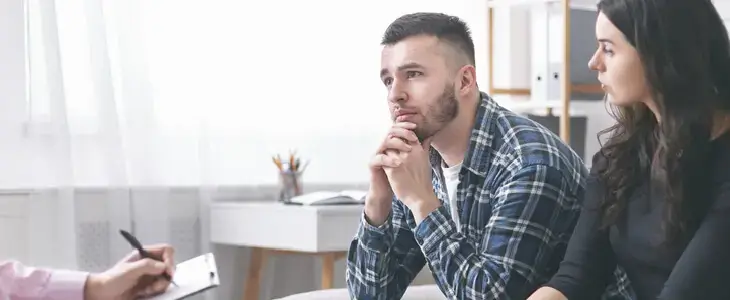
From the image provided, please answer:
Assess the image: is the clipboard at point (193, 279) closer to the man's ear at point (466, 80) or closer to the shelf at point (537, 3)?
the man's ear at point (466, 80)

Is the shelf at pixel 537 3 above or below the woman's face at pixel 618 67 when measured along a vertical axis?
above

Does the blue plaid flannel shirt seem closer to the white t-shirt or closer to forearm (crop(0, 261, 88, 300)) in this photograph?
the white t-shirt

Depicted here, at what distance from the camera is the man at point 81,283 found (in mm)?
1549

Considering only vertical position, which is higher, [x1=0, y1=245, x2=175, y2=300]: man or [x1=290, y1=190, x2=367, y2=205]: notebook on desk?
[x1=290, y1=190, x2=367, y2=205]: notebook on desk

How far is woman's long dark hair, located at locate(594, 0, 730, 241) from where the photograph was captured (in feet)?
4.33

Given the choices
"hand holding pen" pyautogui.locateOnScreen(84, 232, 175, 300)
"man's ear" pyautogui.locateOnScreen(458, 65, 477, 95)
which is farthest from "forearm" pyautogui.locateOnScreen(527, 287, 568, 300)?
"hand holding pen" pyautogui.locateOnScreen(84, 232, 175, 300)

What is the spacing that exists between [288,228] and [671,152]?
148 centimetres

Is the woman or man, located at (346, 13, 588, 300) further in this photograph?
man, located at (346, 13, 588, 300)

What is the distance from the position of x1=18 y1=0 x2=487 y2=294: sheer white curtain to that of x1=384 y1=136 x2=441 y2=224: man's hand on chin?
1297 millimetres

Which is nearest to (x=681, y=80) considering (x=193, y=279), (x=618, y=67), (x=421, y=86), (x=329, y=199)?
(x=618, y=67)

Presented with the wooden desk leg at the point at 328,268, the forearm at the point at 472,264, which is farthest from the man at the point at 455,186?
the wooden desk leg at the point at 328,268

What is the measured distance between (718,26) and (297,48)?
1816mm

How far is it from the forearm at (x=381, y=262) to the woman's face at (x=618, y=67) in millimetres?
545

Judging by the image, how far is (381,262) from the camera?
1771mm
